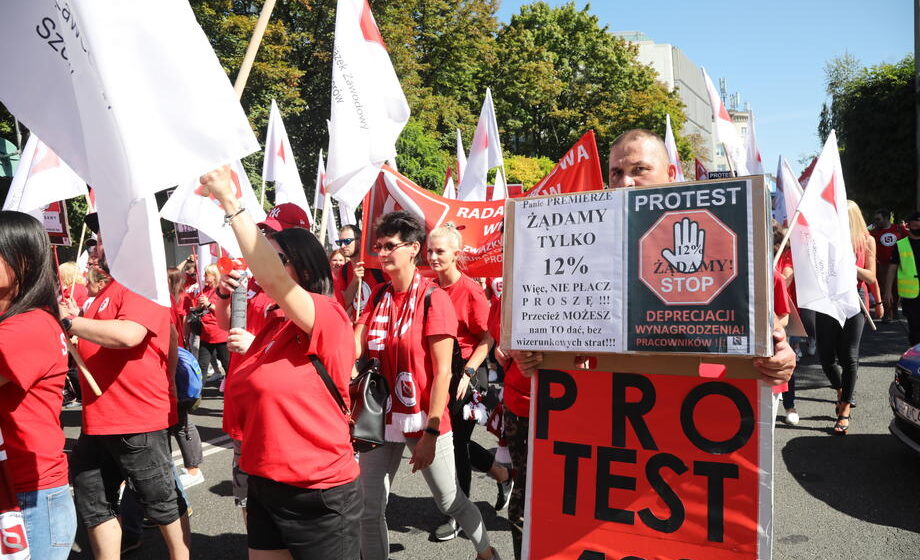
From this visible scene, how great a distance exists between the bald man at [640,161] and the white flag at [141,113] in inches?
53.2

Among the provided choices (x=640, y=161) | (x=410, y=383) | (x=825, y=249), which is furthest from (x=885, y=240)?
(x=640, y=161)

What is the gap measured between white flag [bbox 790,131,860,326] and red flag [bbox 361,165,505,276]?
2107 mm

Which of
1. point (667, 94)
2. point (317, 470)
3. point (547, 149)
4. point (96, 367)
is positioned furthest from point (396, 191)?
point (667, 94)

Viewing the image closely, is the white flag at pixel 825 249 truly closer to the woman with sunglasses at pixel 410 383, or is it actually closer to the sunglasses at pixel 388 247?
the woman with sunglasses at pixel 410 383

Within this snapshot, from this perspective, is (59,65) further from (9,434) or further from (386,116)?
(386,116)

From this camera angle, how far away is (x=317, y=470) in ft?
8.15

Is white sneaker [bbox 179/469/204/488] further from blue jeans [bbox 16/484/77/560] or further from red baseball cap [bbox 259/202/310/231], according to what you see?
blue jeans [bbox 16/484/77/560]

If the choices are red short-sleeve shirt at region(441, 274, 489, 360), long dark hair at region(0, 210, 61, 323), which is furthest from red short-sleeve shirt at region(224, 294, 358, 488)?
red short-sleeve shirt at region(441, 274, 489, 360)

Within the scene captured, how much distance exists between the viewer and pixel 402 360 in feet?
11.7

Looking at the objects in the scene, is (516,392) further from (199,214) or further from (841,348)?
(841,348)

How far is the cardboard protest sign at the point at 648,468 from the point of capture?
213cm

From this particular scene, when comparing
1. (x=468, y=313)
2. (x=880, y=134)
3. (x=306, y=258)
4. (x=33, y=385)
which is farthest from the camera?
(x=880, y=134)

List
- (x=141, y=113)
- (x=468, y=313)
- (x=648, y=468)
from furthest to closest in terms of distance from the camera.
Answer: (x=468, y=313)
(x=648, y=468)
(x=141, y=113)

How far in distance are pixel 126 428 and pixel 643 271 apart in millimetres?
2598
